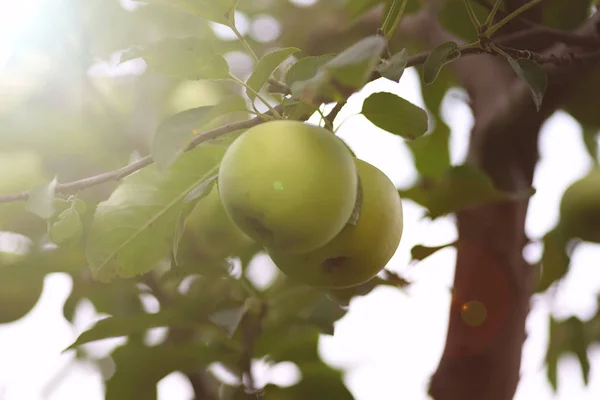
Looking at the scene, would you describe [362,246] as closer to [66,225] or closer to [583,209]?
[66,225]

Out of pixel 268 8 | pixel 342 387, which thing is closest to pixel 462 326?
pixel 342 387

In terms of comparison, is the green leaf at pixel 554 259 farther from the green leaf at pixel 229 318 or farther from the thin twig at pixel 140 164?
the thin twig at pixel 140 164

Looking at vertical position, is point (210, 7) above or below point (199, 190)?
above

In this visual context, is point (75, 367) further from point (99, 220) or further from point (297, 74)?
point (297, 74)

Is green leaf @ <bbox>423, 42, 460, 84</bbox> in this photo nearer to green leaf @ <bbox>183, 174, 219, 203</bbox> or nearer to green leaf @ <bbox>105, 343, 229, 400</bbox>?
green leaf @ <bbox>183, 174, 219, 203</bbox>

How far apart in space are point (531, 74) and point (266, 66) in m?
0.27

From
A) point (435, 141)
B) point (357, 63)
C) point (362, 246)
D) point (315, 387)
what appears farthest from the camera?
point (435, 141)

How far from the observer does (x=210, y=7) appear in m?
0.66

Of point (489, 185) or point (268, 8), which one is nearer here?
point (489, 185)

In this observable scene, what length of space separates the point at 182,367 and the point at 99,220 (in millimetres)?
432

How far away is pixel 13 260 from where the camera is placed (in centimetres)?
105

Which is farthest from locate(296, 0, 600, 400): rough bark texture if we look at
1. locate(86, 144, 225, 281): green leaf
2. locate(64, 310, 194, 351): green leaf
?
locate(86, 144, 225, 281): green leaf

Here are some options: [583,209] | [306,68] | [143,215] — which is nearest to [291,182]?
[306,68]

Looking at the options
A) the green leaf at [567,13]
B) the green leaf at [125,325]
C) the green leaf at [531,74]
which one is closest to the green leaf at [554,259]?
the green leaf at [567,13]
